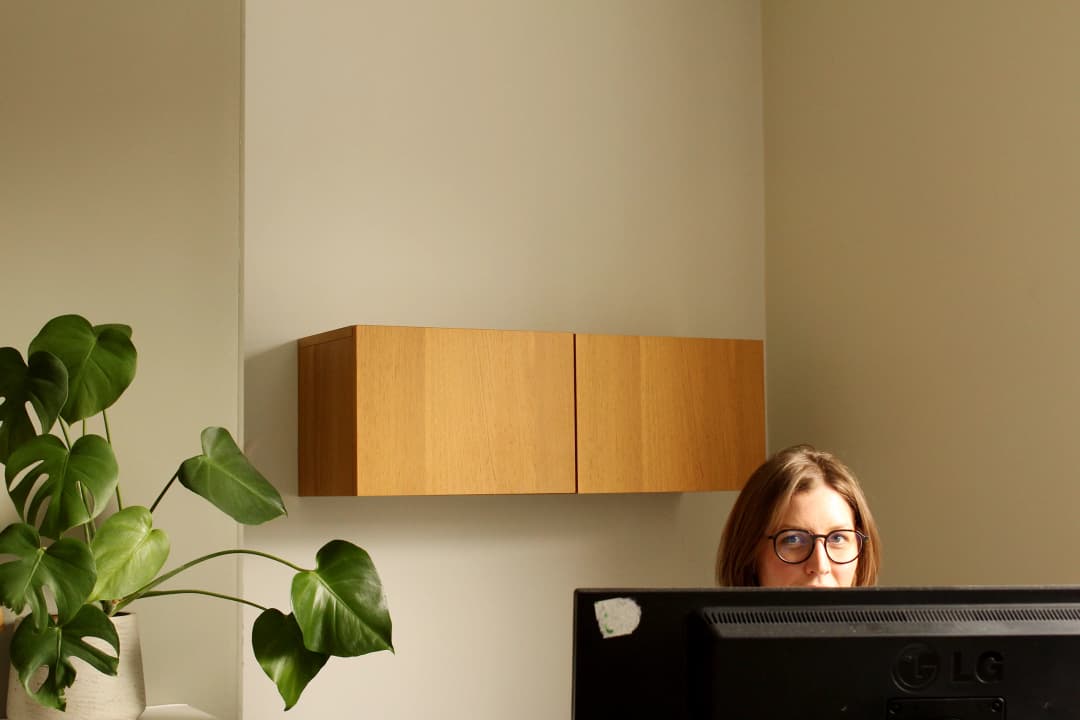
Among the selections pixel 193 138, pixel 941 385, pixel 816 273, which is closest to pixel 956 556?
pixel 941 385

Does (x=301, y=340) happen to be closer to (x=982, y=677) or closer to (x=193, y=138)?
(x=193, y=138)

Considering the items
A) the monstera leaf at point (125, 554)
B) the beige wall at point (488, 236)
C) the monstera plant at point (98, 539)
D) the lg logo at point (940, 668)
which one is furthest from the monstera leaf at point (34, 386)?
the lg logo at point (940, 668)

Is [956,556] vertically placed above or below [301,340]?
below

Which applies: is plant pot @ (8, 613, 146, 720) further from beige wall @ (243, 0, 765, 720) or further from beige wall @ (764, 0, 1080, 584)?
beige wall @ (764, 0, 1080, 584)

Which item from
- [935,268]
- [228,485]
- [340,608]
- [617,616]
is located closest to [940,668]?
[617,616]

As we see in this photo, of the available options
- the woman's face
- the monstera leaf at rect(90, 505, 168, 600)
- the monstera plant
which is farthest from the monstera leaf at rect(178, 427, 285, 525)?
the woman's face

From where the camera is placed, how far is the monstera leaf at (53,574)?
2.00 m

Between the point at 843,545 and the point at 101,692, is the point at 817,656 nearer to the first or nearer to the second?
the point at 843,545

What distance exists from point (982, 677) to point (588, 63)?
3.10 meters

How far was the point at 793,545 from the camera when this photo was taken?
222 centimetres

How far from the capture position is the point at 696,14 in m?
4.18

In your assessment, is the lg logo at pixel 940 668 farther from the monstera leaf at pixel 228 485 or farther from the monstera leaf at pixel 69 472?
the monstera leaf at pixel 69 472

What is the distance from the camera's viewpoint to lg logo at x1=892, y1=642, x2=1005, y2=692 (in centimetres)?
124

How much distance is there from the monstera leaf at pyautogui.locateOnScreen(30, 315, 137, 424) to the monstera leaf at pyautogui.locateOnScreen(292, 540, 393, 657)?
51cm
